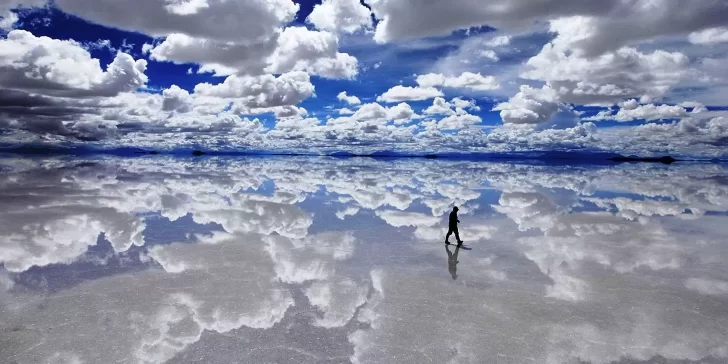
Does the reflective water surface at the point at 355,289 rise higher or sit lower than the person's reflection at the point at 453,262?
higher

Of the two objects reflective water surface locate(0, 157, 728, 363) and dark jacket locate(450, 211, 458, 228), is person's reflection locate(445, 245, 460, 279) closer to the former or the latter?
reflective water surface locate(0, 157, 728, 363)

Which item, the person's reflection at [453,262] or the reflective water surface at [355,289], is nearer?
the reflective water surface at [355,289]

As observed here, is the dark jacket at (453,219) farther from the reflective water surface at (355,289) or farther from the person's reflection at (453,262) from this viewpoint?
the reflective water surface at (355,289)

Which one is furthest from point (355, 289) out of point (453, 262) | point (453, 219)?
point (453, 219)

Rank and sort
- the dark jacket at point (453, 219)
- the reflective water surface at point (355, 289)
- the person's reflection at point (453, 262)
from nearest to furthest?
the reflective water surface at point (355, 289) → the person's reflection at point (453, 262) → the dark jacket at point (453, 219)

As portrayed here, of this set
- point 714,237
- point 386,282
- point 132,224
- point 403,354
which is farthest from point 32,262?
point 714,237

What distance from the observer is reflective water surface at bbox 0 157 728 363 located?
7.24 metres

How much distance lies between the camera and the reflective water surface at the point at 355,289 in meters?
7.24

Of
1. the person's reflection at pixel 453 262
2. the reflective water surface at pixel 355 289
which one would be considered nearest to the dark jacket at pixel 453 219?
the person's reflection at pixel 453 262

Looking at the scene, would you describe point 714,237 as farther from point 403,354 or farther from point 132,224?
point 132,224

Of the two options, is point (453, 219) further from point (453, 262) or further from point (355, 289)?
point (355, 289)

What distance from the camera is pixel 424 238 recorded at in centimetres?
1586

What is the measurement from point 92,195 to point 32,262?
18166mm

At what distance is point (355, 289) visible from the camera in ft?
33.2
